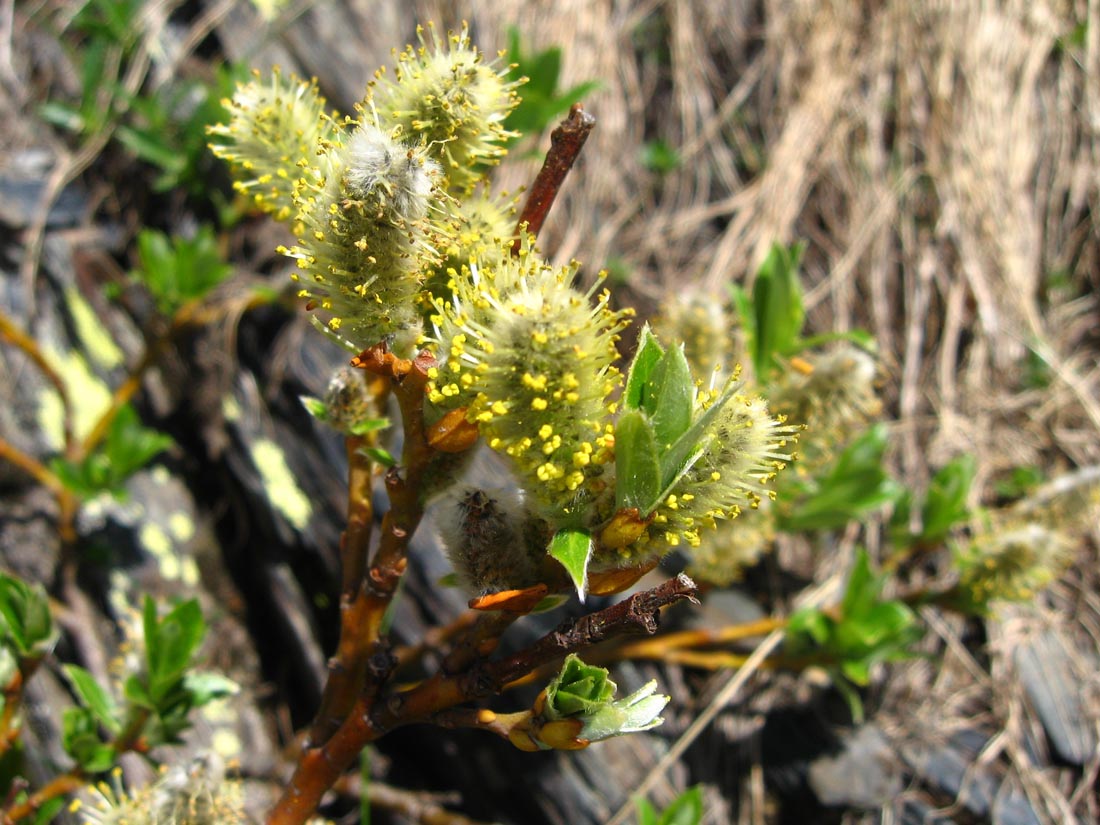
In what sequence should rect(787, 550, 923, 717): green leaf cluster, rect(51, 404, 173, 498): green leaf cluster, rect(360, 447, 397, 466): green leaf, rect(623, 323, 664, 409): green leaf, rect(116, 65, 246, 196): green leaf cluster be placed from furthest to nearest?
rect(116, 65, 246, 196): green leaf cluster < rect(51, 404, 173, 498): green leaf cluster < rect(787, 550, 923, 717): green leaf cluster < rect(360, 447, 397, 466): green leaf < rect(623, 323, 664, 409): green leaf

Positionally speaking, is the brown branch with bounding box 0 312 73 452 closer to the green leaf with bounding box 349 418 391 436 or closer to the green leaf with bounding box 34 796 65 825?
the green leaf with bounding box 34 796 65 825

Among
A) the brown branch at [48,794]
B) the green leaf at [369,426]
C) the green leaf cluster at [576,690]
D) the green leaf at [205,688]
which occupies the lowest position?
the green leaf cluster at [576,690]

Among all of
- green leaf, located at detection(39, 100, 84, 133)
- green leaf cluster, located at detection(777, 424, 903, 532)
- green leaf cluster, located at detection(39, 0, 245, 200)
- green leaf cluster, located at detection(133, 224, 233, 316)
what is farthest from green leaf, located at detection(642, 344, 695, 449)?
green leaf, located at detection(39, 100, 84, 133)

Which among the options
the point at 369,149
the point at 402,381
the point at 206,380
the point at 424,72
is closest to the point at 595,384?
the point at 402,381

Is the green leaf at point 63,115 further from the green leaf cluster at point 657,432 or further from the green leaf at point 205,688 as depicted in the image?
the green leaf cluster at point 657,432

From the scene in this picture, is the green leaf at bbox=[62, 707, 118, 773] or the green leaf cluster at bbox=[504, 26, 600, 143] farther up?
the green leaf cluster at bbox=[504, 26, 600, 143]

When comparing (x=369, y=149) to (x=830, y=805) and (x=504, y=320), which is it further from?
(x=830, y=805)

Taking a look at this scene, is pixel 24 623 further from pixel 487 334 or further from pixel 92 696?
pixel 487 334

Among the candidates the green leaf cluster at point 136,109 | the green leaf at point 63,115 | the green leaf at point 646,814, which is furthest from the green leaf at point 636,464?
the green leaf at point 63,115
